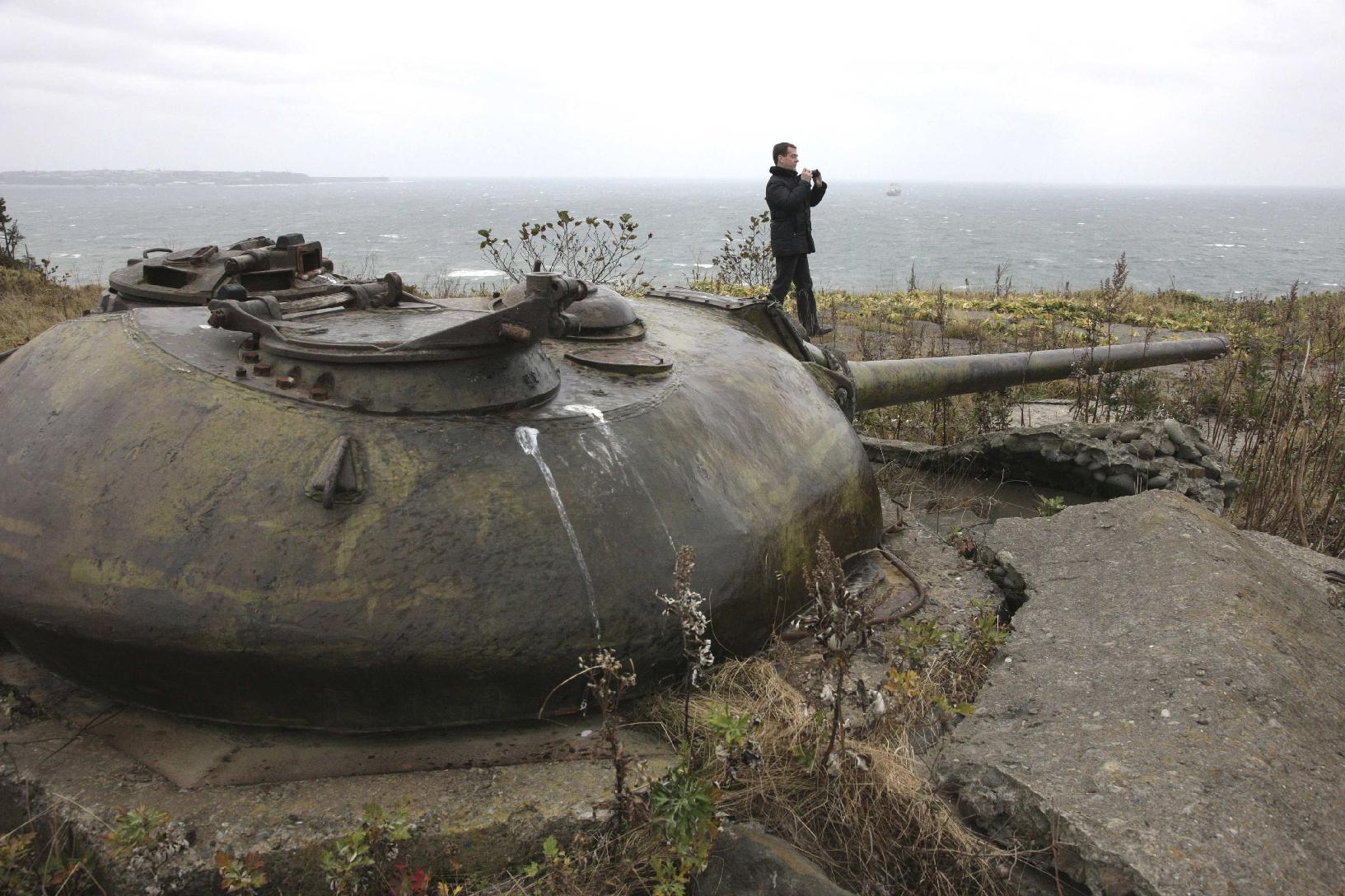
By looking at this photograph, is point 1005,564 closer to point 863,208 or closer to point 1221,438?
point 1221,438

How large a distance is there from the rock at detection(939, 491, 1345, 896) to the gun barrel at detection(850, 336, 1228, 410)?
1580 millimetres

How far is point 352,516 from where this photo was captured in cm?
244

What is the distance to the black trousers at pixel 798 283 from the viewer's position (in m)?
8.35

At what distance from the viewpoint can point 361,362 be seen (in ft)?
8.54

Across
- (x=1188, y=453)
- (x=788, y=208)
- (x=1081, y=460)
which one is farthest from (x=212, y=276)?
(x=788, y=208)

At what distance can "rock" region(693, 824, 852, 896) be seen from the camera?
2250 mm

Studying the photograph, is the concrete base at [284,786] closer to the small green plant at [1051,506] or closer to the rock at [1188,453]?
the small green plant at [1051,506]

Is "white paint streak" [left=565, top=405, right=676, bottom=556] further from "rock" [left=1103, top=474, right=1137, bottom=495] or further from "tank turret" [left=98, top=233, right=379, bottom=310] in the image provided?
"rock" [left=1103, top=474, right=1137, bottom=495]

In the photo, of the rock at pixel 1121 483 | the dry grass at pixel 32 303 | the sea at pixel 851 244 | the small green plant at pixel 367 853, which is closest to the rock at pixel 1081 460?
the rock at pixel 1121 483

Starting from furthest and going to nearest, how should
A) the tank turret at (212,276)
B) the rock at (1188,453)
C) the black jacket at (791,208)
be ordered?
1. the black jacket at (791,208)
2. the rock at (1188,453)
3. the tank turret at (212,276)

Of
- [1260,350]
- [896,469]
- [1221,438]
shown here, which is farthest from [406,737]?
[1260,350]

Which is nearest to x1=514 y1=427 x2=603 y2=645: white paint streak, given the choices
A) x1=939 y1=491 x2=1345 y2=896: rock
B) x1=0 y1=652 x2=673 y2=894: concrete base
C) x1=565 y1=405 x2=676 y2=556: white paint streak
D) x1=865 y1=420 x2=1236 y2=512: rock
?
x1=565 y1=405 x2=676 y2=556: white paint streak

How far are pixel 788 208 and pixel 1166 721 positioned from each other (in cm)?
610

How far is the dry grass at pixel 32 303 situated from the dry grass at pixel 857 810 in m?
7.72
